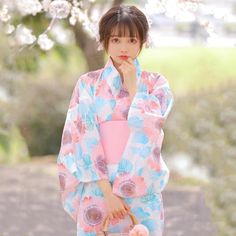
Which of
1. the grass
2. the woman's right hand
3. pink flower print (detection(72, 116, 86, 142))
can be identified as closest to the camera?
the woman's right hand

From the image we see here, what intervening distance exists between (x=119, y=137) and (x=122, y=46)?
367 millimetres

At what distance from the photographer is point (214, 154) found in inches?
396

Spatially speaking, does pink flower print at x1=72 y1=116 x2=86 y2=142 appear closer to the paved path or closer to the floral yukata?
the floral yukata

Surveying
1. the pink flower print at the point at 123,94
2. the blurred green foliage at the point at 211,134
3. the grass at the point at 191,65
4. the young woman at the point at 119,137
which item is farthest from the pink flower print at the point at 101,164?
the grass at the point at 191,65

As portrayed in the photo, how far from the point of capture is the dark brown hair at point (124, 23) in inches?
134

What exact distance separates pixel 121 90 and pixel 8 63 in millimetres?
8829

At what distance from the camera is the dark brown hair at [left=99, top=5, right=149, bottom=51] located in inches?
134

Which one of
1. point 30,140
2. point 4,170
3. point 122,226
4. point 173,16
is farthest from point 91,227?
point 30,140

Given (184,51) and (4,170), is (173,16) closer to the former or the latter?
(4,170)

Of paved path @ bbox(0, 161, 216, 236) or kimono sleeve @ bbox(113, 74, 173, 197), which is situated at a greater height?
kimono sleeve @ bbox(113, 74, 173, 197)

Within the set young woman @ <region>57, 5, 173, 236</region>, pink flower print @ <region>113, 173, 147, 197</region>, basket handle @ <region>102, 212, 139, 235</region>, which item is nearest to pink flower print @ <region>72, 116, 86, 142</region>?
young woman @ <region>57, 5, 173, 236</region>

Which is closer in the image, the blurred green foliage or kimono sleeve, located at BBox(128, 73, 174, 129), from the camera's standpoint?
kimono sleeve, located at BBox(128, 73, 174, 129)

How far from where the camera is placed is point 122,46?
3.39 metres

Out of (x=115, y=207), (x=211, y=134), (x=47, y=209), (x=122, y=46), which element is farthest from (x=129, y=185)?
(x=211, y=134)
